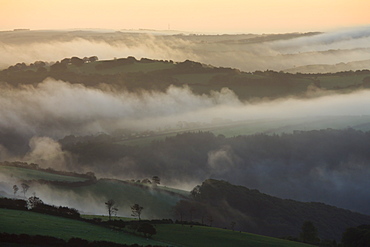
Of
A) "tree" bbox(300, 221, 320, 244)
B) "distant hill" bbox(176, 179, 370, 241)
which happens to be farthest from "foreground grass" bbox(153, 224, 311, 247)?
"distant hill" bbox(176, 179, 370, 241)

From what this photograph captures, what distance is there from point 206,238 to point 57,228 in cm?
2425

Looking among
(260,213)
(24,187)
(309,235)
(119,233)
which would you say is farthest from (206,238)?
(260,213)

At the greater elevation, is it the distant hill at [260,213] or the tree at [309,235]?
the distant hill at [260,213]

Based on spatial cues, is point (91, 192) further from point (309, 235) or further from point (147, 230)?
point (147, 230)

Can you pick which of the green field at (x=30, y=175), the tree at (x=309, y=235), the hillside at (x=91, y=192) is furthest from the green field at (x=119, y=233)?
Result: the green field at (x=30, y=175)

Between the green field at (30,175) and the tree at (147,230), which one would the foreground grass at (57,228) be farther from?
the green field at (30,175)

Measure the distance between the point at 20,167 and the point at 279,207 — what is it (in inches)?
2275

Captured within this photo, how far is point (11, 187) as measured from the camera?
122562mm

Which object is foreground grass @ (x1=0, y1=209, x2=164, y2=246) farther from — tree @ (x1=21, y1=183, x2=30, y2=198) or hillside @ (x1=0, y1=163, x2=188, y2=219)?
tree @ (x1=21, y1=183, x2=30, y2=198)

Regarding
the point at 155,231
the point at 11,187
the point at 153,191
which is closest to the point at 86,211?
the point at 11,187

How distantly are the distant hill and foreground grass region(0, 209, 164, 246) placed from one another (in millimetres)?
48282

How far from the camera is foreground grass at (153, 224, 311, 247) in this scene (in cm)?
8644

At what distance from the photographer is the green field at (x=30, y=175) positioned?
13325cm

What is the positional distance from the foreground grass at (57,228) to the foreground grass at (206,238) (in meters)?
6.43
